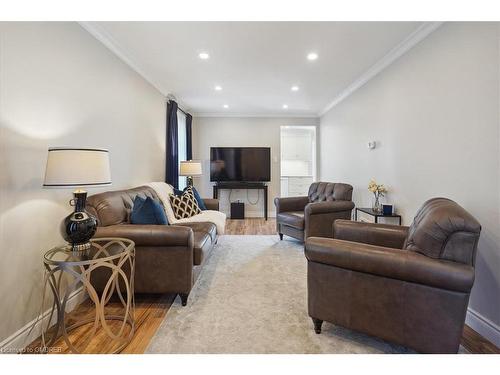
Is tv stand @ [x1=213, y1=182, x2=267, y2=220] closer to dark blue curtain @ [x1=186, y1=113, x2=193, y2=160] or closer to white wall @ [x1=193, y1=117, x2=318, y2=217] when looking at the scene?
white wall @ [x1=193, y1=117, x2=318, y2=217]

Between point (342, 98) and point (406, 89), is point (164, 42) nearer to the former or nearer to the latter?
point (406, 89)

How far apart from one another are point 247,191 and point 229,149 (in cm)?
110

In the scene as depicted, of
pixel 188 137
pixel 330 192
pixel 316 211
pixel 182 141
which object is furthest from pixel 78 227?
pixel 188 137

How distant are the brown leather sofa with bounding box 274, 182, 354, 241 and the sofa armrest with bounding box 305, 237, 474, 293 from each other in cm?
181

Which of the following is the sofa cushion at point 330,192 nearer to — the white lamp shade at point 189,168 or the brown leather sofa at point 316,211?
the brown leather sofa at point 316,211

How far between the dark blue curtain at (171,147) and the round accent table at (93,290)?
98.0 inches

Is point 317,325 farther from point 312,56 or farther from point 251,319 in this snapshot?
point 312,56

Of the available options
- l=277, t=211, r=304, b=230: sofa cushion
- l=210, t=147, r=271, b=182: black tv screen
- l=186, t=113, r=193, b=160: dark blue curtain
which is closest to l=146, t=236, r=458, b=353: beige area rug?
l=277, t=211, r=304, b=230: sofa cushion

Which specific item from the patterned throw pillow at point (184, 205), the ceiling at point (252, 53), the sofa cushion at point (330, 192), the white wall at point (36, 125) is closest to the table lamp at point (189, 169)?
the patterned throw pillow at point (184, 205)

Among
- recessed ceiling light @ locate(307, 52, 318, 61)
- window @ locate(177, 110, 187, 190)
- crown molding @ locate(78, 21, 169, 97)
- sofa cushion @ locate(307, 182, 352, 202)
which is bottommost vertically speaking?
sofa cushion @ locate(307, 182, 352, 202)

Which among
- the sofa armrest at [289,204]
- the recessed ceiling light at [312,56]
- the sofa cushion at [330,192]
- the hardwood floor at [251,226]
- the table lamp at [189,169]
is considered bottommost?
the hardwood floor at [251,226]

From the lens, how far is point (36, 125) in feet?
5.88

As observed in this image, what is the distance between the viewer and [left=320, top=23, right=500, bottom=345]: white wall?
1.75m

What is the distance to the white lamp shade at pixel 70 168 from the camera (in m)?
1.56
